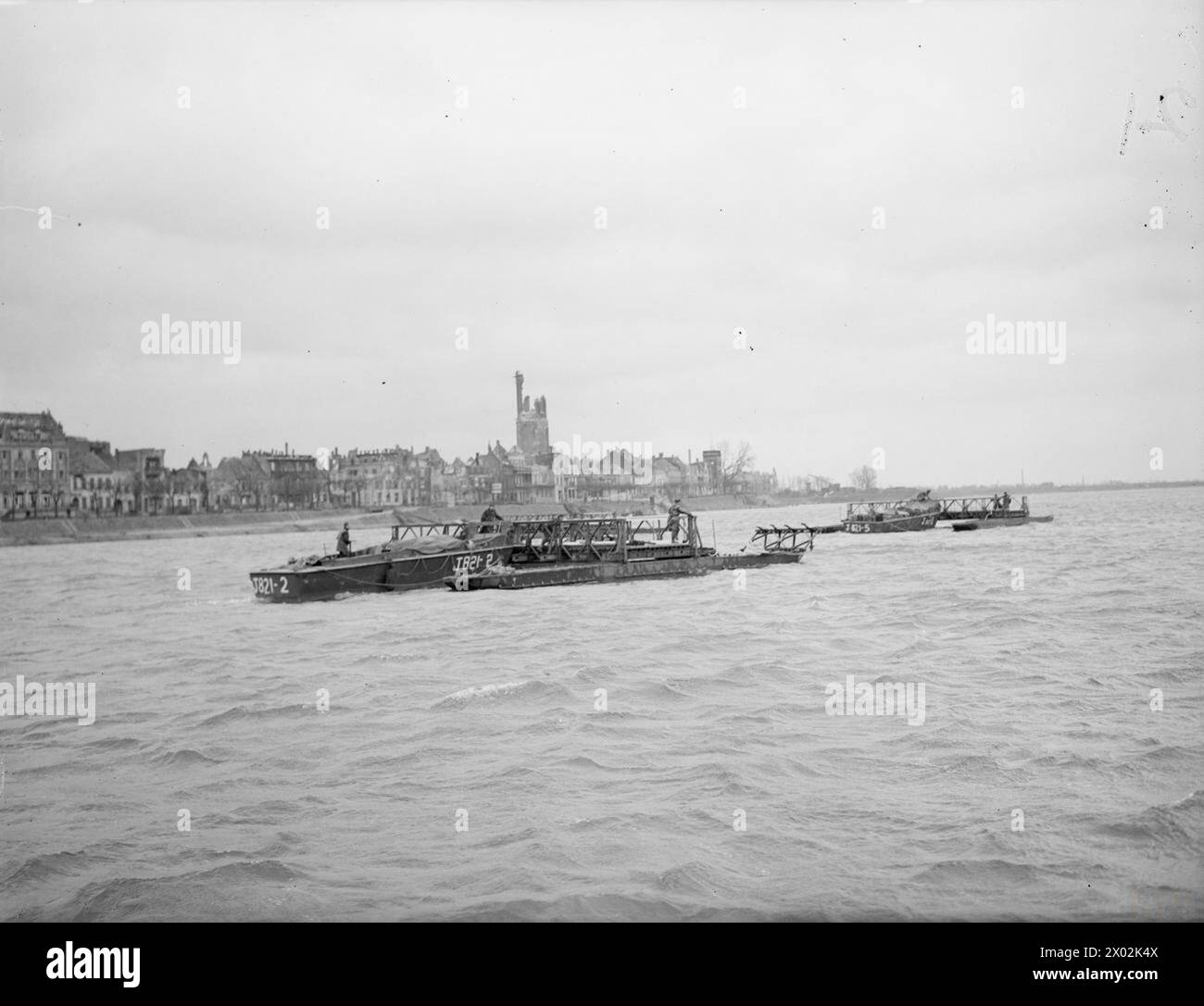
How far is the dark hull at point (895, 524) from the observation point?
87.2 metres

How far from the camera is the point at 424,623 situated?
94.4ft

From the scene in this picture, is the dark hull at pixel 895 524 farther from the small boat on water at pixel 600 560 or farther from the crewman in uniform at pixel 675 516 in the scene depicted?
the crewman in uniform at pixel 675 516

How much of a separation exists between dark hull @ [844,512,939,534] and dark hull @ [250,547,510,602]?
5219 cm

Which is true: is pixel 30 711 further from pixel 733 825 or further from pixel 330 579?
pixel 330 579

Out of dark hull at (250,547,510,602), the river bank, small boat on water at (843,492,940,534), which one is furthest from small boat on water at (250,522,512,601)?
A: small boat on water at (843,492,940,534)

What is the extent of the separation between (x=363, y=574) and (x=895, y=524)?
62202 millimetres

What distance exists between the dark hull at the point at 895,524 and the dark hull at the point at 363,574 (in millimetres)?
52189

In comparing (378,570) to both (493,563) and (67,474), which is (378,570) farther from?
(67,474)

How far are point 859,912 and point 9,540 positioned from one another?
286ft

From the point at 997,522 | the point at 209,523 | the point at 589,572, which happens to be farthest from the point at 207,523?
the point at 997,522

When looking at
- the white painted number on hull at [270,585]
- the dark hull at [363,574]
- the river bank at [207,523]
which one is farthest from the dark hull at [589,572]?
the river bank at [207,523]

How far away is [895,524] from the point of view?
87.9 metres

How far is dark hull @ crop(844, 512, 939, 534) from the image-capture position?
87250 mm

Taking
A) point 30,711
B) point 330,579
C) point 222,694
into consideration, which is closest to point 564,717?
point 222,694
